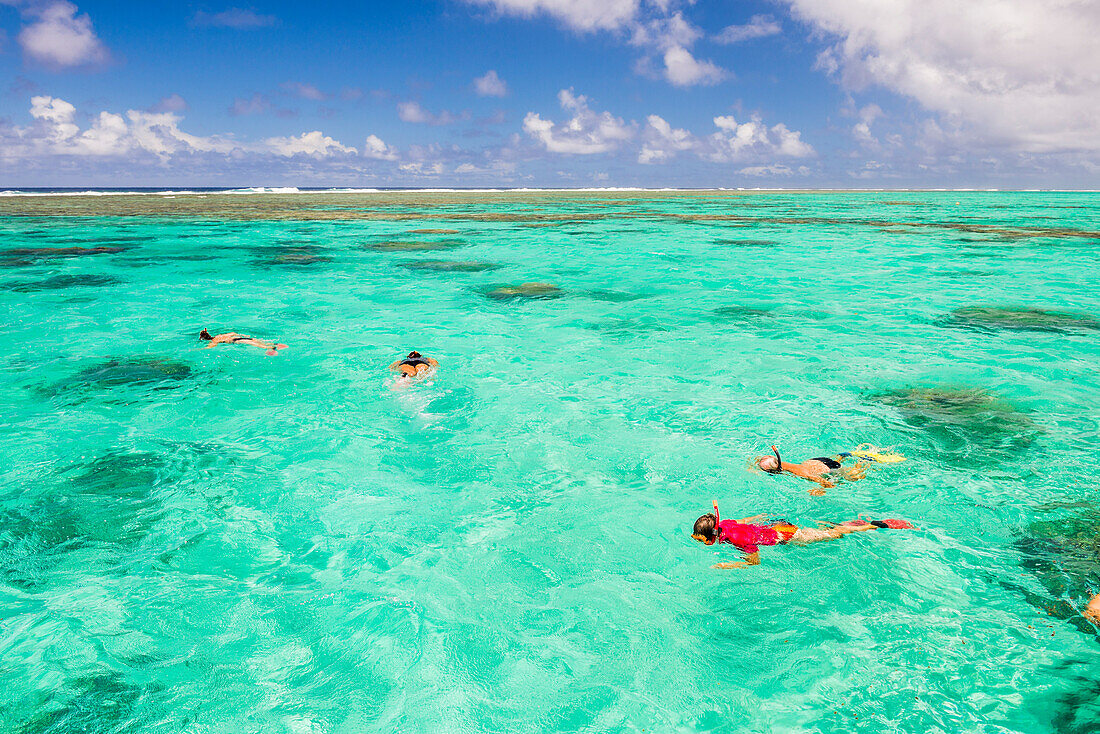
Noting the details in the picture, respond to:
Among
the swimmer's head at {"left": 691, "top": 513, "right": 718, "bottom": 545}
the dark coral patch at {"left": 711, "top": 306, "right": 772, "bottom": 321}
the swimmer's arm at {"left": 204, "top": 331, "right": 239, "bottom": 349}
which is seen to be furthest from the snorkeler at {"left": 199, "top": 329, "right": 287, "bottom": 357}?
the dark coral patch at {"left": 711, "top": 306, "right": 772, "bottom": 321}

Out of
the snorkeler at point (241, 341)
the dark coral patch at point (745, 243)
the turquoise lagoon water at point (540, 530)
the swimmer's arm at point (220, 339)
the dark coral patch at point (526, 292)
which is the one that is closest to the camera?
the turquoise lagoon water at point (540, 530)

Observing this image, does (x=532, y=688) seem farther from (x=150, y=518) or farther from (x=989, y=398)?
(x=989, y=398)

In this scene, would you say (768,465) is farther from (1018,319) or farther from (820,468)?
(1018,319)

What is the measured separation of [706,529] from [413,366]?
23.4ft

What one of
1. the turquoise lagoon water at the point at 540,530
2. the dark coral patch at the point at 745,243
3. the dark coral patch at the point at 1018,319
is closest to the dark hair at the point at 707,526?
the turquoise lagoon water at the point at 540,530

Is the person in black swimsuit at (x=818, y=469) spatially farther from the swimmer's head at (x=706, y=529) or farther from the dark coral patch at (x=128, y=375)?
the dark coral patch at (x=128, y=375)

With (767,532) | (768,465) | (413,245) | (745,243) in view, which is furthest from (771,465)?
(745,243)

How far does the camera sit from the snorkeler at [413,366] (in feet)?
38.3

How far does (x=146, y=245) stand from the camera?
3347 centimetres

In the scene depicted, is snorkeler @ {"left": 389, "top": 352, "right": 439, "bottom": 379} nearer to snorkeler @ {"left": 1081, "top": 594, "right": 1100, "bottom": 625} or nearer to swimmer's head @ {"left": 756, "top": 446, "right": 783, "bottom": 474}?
swimmer's head @ {"left": 756, "top": 446, "right": 783, "bottom": 474}

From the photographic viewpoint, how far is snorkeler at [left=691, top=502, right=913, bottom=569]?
6.24 metres

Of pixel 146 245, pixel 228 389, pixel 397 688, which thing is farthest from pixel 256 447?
pixel 146 245

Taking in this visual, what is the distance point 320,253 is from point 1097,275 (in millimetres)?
33933

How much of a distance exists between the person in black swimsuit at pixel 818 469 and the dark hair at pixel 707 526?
5.34 feet
